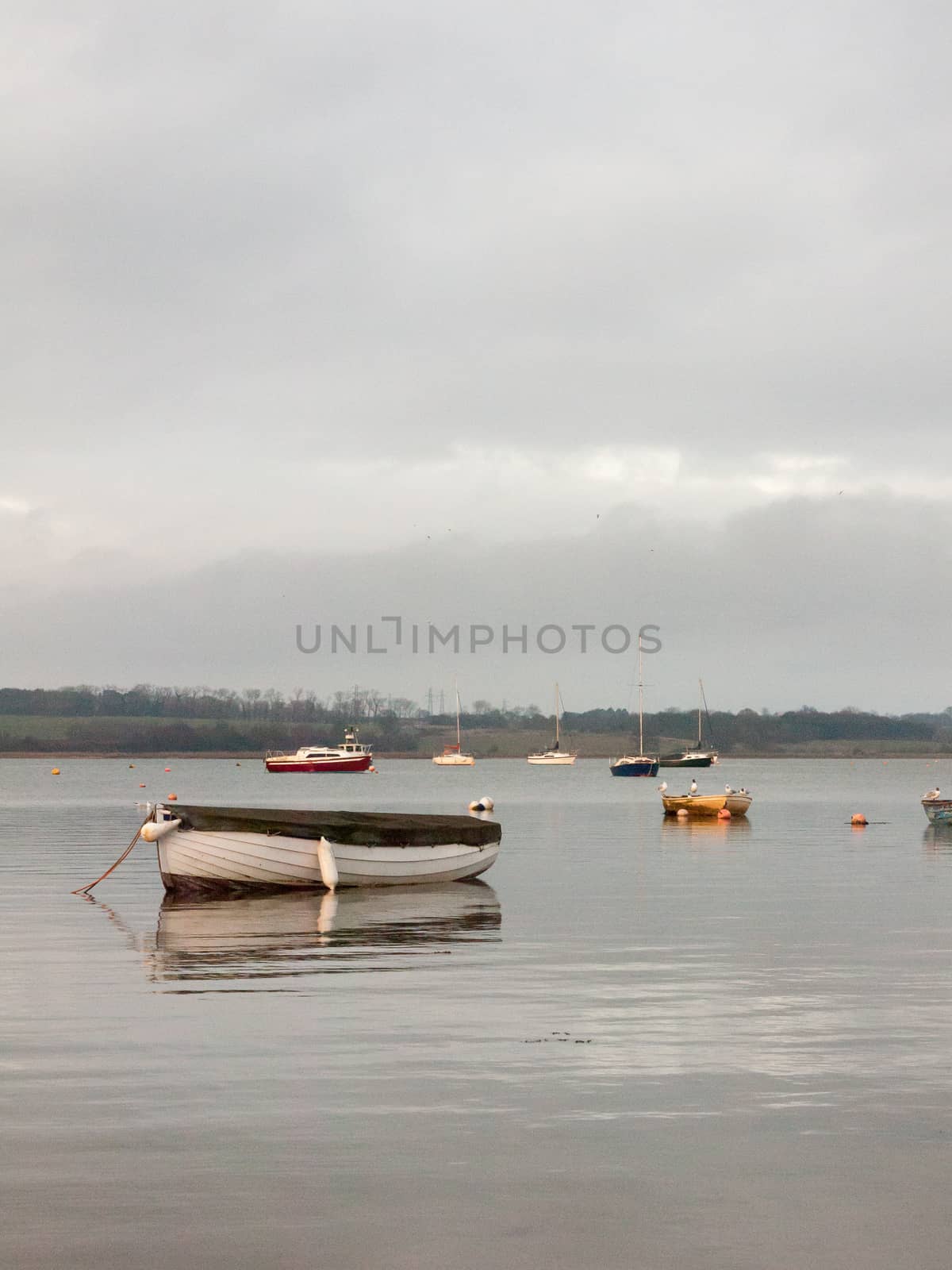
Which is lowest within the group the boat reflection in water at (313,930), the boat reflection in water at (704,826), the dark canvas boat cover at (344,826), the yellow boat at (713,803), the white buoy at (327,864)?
the boat reflection in water at (704,826)

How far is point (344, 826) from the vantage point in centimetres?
3884

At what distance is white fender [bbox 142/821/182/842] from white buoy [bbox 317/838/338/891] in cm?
366

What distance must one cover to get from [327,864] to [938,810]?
4906cm

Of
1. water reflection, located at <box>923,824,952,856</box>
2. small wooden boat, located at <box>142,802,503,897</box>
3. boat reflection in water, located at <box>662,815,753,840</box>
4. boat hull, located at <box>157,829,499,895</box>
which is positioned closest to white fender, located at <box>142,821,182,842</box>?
small wooden boat, located at <box>142,802,503,897</box>

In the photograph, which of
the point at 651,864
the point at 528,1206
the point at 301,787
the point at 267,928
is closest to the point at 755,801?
the point at 301,787

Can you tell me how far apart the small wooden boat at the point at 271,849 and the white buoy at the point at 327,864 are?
0.07ft

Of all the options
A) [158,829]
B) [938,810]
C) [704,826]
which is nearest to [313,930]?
[158,829]

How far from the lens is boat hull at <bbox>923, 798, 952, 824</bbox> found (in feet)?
253

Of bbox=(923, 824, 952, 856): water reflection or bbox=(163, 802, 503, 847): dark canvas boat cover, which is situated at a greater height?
bbox=(163, 802, 503, 847): dark canvas boat cover

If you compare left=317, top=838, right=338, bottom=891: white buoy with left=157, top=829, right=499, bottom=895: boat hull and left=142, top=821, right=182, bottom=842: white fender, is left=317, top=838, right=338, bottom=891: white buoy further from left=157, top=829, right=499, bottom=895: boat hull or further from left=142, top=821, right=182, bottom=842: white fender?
left=142, top=821, right=182, bottom=842: white fender

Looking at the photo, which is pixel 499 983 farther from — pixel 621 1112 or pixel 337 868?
pixel 337 868

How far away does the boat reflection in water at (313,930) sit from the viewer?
24.2 meters

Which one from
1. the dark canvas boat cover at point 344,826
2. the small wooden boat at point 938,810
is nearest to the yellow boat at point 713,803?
the small wooden boat at point 938,810

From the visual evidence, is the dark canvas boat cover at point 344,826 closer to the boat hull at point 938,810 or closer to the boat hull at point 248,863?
the boat hull at point 248,863
